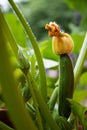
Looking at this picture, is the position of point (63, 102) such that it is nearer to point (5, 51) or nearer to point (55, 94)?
point (55, 94)

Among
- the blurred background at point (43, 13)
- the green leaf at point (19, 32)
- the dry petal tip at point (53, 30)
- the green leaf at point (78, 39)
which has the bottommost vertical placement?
the blurred background at point (43, 13)

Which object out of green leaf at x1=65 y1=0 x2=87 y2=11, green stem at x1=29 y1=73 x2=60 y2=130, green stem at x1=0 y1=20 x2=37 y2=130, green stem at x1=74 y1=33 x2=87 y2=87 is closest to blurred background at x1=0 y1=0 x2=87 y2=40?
green leaf at x1=65 y1=0 x2=87 y2=11

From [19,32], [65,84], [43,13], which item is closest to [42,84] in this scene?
[65,84]

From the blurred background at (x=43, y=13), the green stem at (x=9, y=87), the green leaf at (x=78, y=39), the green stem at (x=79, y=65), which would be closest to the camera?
the green stem at (x=9, y=87)

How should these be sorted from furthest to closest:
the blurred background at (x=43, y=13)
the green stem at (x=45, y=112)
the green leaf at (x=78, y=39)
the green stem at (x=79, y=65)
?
the blurred background at (x=43, y=13) < the green leaf at (x=78, y=39) < the green stem at (x=79, y=65) < the green stem at (x=45, y=112)

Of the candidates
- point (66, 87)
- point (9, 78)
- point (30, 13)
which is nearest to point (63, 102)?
point (66, 87)

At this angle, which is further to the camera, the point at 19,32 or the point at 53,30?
the point at 19,32

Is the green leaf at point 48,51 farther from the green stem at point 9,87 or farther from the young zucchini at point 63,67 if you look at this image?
the green stem at point 9,87

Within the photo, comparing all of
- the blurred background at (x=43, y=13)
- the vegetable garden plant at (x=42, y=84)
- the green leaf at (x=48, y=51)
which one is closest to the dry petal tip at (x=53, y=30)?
the vegetable garden plant at (x=42, y=84)

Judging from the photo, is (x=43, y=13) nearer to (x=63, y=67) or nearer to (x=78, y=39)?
(x=78, y=39)
